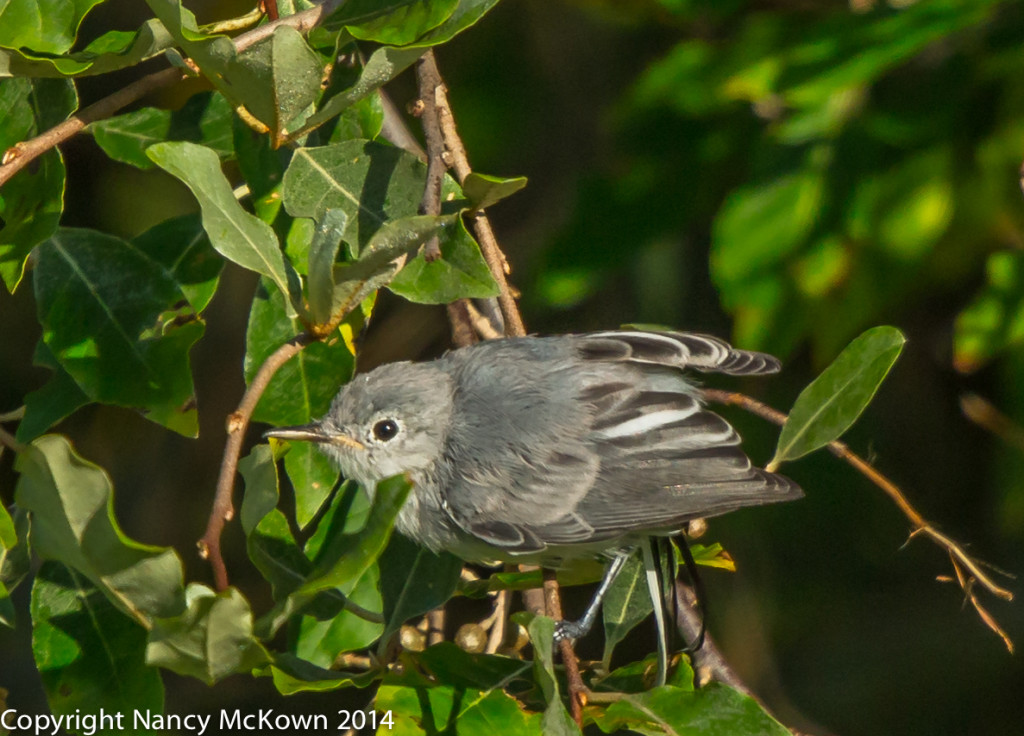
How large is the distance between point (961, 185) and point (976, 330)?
1.20ft

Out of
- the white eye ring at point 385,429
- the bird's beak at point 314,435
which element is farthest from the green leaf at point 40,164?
the white eye ring at point 385,429

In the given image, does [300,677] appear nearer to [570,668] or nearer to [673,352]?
Result: [570,668]

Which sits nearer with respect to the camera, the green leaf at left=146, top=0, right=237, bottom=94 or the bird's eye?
the green leaf at left=146, top=0, right=237, bottom=94

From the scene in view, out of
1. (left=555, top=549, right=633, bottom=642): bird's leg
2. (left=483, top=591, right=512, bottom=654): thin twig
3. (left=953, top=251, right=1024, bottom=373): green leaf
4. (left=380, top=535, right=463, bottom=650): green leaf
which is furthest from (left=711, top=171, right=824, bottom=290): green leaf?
(left=380, top=535, right=463, bottom=650): green leaf

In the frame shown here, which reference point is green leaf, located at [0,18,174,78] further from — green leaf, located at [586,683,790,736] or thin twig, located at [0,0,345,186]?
green leaf, located at [586,683,790,736]

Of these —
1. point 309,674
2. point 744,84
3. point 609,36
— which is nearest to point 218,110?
point 309,674

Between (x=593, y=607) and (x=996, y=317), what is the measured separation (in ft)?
4.05

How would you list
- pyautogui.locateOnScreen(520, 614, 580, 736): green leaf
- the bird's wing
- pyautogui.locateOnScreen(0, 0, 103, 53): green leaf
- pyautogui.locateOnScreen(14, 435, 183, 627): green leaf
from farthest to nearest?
the bird's wing → pyautogui.locateOnScreen(0, 0, 103, 53): green leaf → pyautogui.locateOnScreen(520, 614, 580, 736): green leaf → pyautogui.locateOnScreen(14, 435, 183, 627): green leaf

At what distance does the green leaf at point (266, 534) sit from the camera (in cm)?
155

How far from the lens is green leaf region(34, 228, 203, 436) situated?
175cm

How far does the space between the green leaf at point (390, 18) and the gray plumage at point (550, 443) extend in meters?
0.56

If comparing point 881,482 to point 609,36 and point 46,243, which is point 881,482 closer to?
point 46,243

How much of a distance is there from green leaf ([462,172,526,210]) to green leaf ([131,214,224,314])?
53 cm

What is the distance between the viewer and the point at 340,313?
1.60 metres
